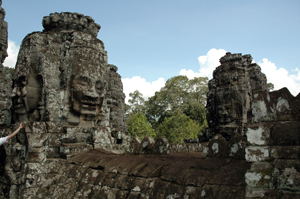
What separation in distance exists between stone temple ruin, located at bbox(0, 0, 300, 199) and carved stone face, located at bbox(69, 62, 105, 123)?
0.02 metres

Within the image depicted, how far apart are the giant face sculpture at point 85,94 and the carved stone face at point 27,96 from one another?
2.86 feet

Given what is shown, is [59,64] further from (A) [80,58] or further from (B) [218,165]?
(B) [218,165]

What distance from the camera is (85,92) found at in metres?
5.91

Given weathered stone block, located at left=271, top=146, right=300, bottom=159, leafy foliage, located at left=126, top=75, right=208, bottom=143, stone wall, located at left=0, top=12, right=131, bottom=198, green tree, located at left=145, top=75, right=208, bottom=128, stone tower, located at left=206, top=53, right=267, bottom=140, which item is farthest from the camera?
green tree, located at left=145, top=75, right=208, bottom=128

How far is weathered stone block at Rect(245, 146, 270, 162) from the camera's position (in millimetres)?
2457

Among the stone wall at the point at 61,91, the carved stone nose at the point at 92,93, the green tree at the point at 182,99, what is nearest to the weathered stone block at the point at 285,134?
the stone wall at the point at 61,91

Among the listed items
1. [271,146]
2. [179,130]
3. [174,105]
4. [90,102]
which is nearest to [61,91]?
[90,102]

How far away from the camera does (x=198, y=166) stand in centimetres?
306

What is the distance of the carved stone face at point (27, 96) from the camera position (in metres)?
5.95

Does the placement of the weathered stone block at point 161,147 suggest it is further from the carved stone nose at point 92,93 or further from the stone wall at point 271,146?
the carved stone nose at point 92,93

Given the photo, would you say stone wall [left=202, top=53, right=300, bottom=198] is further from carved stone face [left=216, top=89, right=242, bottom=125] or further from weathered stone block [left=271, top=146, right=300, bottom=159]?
carved stone face [left=216, top=89, right=242, bottom=125]

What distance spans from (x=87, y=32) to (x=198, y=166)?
5.07m

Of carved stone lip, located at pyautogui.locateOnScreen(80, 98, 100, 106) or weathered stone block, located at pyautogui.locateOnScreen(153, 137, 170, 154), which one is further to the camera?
carved stone lip, located at pyautogui.locateOnScreen(80, 98, 100, 106)

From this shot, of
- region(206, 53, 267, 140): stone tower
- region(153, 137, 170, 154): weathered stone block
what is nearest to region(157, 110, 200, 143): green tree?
region(206, 53, 267, 140): stone tower
